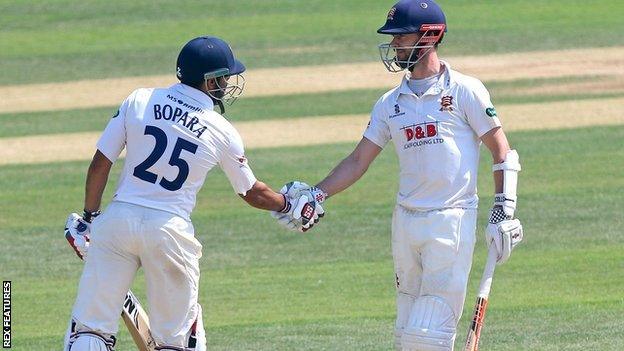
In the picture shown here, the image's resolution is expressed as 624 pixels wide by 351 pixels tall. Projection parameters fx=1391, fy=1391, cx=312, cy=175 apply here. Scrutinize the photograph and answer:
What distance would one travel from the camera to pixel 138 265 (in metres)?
6.87

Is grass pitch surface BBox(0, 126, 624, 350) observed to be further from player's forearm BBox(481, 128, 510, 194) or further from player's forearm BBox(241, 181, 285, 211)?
player's forearm BBox(481, 128, 510, 194)

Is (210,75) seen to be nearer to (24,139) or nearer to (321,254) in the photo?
(321,254)

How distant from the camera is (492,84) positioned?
64.0 ft

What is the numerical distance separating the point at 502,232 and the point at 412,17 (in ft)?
3.87

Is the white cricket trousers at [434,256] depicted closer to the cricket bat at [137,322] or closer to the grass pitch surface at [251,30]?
the cricket bat at [137,322]

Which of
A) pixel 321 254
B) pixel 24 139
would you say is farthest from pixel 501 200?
pixel 24 139

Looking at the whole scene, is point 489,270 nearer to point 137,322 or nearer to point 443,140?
point 443,140

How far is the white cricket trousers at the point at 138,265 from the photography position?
671 cm

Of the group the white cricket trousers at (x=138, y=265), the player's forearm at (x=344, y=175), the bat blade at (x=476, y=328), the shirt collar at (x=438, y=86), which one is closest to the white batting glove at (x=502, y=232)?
the bat blade at (x=476, y=328)

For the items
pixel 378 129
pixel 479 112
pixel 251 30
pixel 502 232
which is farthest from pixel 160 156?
pixel 251 30

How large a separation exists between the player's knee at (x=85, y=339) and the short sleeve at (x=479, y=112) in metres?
Result: 2.08

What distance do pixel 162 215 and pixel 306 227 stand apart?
109 centimetres

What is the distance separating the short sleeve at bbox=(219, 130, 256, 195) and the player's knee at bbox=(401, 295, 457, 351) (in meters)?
1.06

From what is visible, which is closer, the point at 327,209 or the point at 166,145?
the point at 166,145
